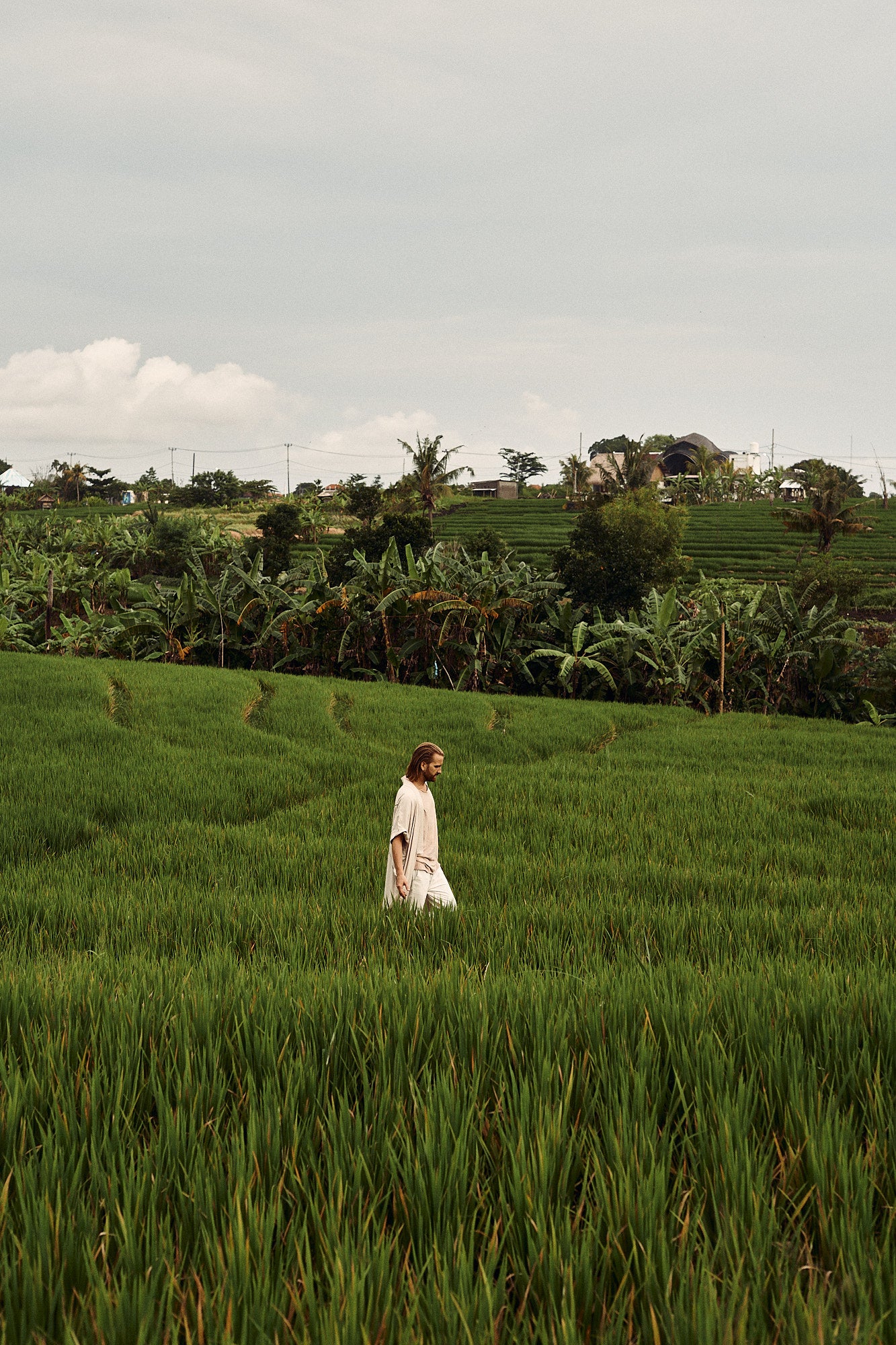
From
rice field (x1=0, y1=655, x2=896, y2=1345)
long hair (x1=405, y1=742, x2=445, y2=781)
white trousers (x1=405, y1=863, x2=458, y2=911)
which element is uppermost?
long hair (x1=405, y1=742, x2=445, y2=781)

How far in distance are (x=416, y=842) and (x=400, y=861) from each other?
0.15m

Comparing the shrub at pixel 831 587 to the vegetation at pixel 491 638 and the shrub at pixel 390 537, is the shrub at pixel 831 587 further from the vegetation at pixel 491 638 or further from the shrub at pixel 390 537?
the shrub at pixel 390 537

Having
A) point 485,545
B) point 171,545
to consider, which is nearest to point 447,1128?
point 485,545

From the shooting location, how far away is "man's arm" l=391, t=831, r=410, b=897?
529 centimetres

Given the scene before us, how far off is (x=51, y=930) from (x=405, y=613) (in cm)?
1377

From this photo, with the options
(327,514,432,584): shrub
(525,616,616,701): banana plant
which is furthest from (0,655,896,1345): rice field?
(327,514,432,584): shrub

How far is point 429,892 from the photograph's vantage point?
17.9ft

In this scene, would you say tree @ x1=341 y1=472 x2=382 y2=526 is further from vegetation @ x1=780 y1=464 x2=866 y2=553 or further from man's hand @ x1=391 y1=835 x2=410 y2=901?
man's hand @ x1=391 y1=835 x2=410 y2=901

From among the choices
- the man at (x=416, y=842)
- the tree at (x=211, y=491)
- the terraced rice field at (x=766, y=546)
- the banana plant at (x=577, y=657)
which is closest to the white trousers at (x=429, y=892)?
the man at (x=416, y=842)

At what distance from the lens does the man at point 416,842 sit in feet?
17.2

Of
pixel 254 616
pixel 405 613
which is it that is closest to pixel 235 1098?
pixel 405 613

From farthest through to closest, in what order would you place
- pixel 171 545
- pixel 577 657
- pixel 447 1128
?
pixel 171 545 → pixel 577 657 → pixel 447 1128

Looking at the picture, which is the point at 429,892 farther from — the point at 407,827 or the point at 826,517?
the point at 826,517

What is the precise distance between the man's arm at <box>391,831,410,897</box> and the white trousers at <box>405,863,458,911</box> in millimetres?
42
